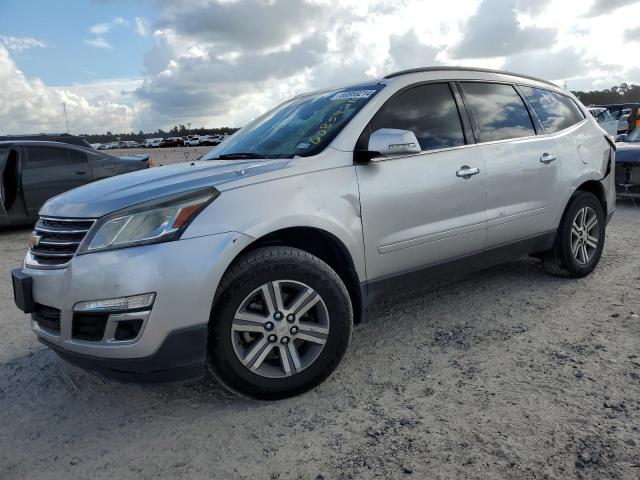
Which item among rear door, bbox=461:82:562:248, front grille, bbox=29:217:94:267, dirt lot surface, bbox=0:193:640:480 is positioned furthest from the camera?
rear door, bbox=461:82:562:248

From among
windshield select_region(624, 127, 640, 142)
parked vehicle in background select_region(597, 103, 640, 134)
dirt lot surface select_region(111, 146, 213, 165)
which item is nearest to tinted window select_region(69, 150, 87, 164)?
dirt lot surface select_region(111, 146, 213, 165)

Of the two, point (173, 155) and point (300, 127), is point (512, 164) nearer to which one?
point (300, 127)

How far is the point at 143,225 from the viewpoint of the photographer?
2.57 m

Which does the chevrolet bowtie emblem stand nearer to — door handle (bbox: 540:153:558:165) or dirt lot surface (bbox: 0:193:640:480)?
dirt lot surface (bbox: 0:193:640:480)

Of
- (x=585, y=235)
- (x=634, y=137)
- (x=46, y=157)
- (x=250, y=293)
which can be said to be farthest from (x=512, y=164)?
(x=46, y=157)

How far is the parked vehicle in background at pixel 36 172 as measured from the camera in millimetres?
8398

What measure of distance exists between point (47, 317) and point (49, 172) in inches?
278

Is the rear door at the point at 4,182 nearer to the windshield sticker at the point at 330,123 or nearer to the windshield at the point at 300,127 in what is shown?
the windshield at the point at 300,127

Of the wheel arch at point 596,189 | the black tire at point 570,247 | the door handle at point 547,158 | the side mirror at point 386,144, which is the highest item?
the side mirror at point 386,144

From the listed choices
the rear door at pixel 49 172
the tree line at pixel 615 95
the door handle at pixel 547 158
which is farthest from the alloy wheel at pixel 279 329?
the tree line at pixel 615 95

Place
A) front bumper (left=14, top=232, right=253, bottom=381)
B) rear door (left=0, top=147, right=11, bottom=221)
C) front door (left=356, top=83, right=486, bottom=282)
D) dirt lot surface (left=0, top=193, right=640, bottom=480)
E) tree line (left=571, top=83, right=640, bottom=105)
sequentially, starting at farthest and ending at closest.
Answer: tree line (left=571, top=83, right=640, bottom=105)
rear door (left=0, top=147, right=11, bottom=221)
front door (left=356, top=83, right=486, bottom=282)
front bumper (left=14, top=232, right=253, bottom=381)
dirt lot surface (left=0, top=193, right=640, bottom=480)

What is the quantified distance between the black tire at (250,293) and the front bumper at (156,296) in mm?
90

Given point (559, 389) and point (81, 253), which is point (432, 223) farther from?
point (81, 253)

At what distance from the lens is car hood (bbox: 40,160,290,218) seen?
8.82ft
